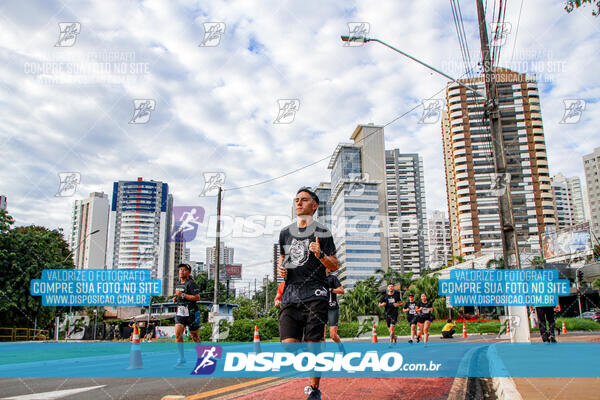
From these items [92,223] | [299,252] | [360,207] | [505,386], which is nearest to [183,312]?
[299,252]

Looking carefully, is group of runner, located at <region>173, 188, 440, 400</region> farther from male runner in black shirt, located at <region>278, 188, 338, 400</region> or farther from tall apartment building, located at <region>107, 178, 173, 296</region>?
tall apartment building, located at <region>107, 178, 173, 296</region>

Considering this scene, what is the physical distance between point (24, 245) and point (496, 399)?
2950cm

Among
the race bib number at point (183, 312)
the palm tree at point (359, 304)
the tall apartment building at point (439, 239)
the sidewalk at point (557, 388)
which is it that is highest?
the tall apartment building at point (439, 239)

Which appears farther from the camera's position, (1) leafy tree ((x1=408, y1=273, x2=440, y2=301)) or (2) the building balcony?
(2) the building balcony

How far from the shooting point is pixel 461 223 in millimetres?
102188

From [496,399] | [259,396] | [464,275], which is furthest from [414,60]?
[464,275]

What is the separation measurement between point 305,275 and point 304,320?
0.37m

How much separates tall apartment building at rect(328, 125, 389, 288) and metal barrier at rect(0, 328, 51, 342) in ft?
371

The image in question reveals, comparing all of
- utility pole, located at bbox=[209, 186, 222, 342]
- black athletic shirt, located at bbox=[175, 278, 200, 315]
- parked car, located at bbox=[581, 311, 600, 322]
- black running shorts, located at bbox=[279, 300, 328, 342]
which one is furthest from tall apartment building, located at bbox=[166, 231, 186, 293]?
black running shorts, located at bbox=[279, 300, 328, 342]

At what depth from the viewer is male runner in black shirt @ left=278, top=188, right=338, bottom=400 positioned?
3.60m

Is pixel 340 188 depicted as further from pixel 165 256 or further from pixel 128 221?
pixel 128 221

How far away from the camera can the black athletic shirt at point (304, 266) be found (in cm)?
367

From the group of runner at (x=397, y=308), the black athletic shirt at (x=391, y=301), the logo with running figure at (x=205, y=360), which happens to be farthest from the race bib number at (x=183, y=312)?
the black athletic shirt at (x=391, y=301)

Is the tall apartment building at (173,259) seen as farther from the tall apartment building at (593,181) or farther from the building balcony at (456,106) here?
the tall apartment building at (593,181)
